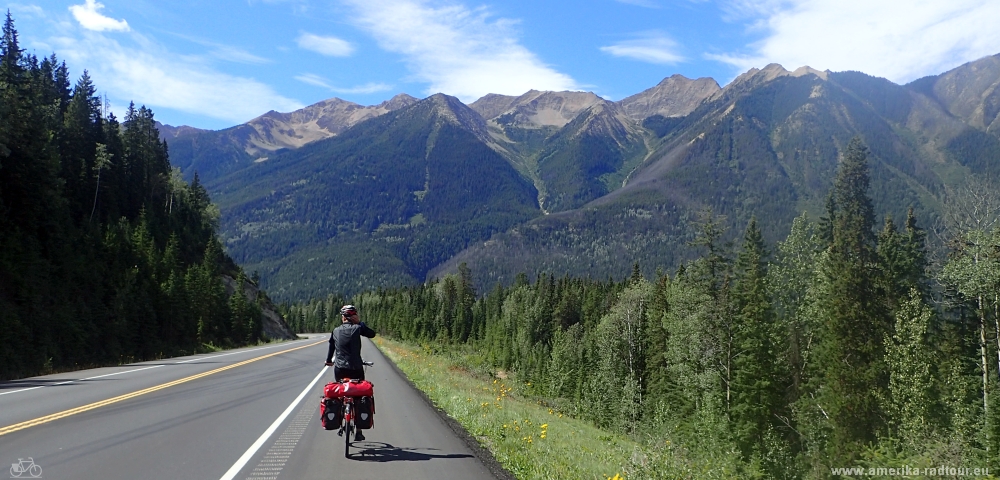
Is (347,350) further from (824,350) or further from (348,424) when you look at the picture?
(824,350)

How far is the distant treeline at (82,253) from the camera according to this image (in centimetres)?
3278

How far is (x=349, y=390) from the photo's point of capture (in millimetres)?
10719

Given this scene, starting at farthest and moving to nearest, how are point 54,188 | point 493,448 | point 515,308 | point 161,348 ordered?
point 515,308
point 161,348
point 54,188
point 493,448

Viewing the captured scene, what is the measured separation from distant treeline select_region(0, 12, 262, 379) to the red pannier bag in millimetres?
20563

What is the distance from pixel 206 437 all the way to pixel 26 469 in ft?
9.91

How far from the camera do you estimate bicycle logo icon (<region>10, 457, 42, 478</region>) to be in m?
7.98

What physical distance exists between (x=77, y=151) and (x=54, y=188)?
2922 cm

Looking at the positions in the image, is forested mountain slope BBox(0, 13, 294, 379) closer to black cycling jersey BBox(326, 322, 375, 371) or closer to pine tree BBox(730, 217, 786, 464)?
black cycling jersey BBox(326, 322, 375, 371)

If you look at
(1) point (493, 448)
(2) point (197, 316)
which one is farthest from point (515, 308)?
(1) point (493, 448)

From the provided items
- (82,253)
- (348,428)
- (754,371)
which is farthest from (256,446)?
(82,253)

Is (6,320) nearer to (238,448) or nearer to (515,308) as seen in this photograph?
(238,448)

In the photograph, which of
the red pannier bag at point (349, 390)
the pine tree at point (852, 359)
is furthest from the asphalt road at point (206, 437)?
the pine tree at point (852, 359)

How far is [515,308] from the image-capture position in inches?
4313

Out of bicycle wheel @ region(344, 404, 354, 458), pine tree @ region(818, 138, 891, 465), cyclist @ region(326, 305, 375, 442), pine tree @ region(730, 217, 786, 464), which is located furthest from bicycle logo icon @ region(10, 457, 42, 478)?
pine tree @ region(818, 138, 891, 465)
